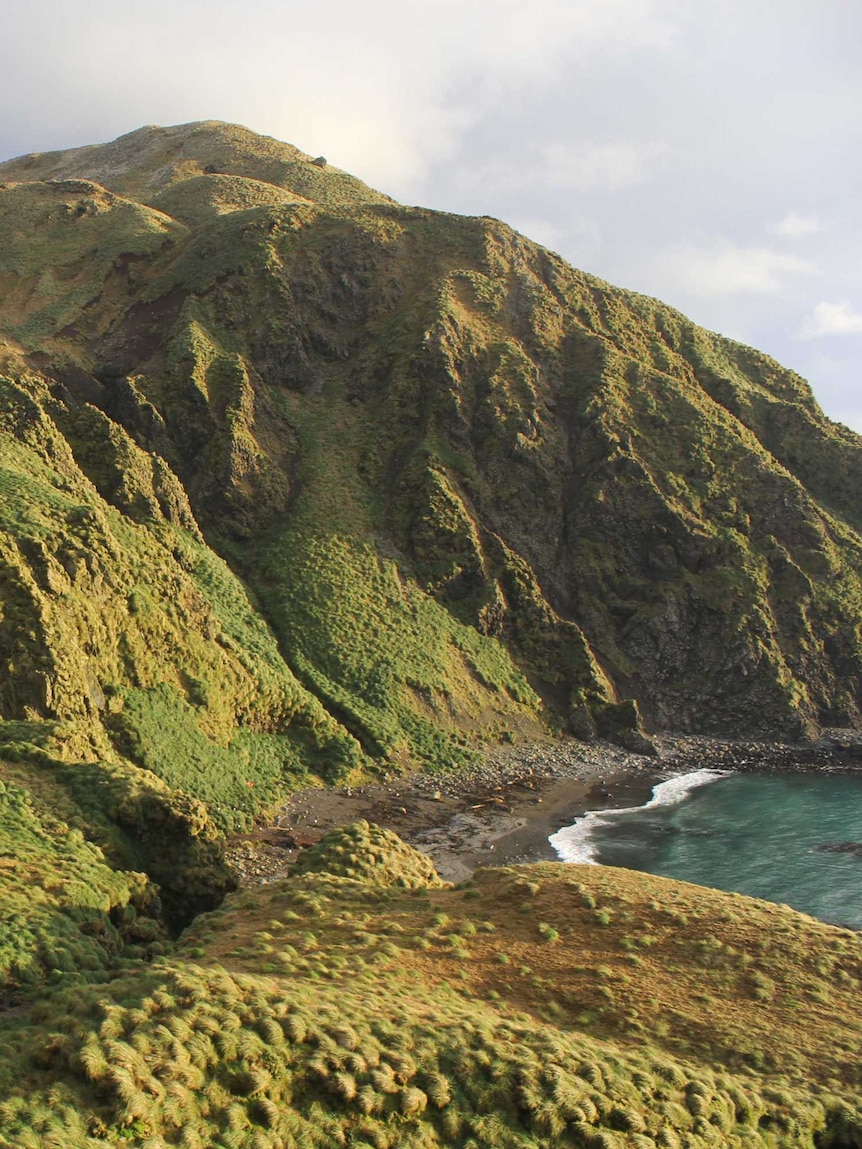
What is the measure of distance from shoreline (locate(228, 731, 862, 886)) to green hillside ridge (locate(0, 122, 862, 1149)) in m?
2.08

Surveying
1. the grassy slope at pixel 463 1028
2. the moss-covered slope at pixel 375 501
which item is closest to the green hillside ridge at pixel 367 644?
the grassy slope at pixel 463 1028

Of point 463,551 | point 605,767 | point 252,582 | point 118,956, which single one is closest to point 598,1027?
point 118,956

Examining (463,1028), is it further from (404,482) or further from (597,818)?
(404,482)

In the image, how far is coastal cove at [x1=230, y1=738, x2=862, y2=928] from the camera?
3853cm

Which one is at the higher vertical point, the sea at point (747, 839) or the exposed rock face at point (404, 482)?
the exposed rock face at point (404, 482)

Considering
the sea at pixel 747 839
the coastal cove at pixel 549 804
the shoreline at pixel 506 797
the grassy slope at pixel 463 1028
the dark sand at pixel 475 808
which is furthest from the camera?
the coastal cove at pixel 549 804

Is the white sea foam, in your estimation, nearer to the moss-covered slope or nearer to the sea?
the sea

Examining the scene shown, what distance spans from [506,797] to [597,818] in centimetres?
519

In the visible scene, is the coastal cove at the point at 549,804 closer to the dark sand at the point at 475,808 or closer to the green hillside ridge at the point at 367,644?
the dark sand at the point at 475,808

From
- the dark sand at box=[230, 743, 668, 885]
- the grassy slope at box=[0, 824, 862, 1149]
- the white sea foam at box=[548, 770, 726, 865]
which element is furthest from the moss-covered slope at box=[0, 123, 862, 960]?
the grassy slope at box=[0, 824, 862, 1149]

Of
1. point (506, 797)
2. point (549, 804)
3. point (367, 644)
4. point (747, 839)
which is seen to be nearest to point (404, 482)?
point (367, 644)

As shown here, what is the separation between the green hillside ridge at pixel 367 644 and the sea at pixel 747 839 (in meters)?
10.7

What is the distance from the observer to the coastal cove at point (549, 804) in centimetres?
3853

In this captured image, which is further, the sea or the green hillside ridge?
the sea
